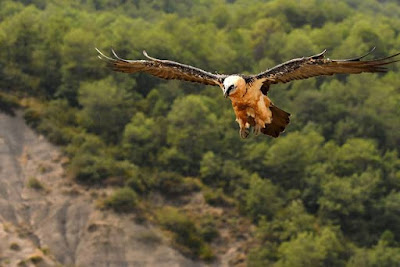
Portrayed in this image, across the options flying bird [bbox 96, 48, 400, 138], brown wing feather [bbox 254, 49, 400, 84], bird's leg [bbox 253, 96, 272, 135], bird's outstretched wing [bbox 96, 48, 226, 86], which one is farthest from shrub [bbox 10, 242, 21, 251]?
brown wing feather [bbox 254, 49, 400, 84]

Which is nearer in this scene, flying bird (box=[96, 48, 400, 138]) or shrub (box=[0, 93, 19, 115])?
flying bird (box=[96, 48, 400, 138])

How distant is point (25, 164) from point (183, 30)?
2938cm

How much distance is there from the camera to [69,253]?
58469 millimetres

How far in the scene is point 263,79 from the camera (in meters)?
16.7

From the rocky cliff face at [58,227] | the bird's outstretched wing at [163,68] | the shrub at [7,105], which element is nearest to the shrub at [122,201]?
the rocky cliff face at [58,227]

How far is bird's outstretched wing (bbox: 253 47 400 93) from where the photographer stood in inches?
656

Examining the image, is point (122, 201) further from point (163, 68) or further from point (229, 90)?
point (229, 90)

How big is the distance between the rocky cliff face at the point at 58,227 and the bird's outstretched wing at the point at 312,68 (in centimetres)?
4066

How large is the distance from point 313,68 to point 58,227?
44.3 m

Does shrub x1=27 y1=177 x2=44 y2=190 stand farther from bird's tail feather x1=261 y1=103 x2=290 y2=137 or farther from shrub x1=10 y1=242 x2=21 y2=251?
bird's tail feather x1=261 y1=103 x2=290 y2=137

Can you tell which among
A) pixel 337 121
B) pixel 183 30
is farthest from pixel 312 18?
pixel 337 121

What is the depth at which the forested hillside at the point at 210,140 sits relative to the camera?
63156 millimetres

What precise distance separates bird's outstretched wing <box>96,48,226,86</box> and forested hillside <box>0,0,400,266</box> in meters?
42.1

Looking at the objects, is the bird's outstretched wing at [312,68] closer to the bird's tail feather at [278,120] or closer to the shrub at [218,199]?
the bird's tail feather at [278,120]
